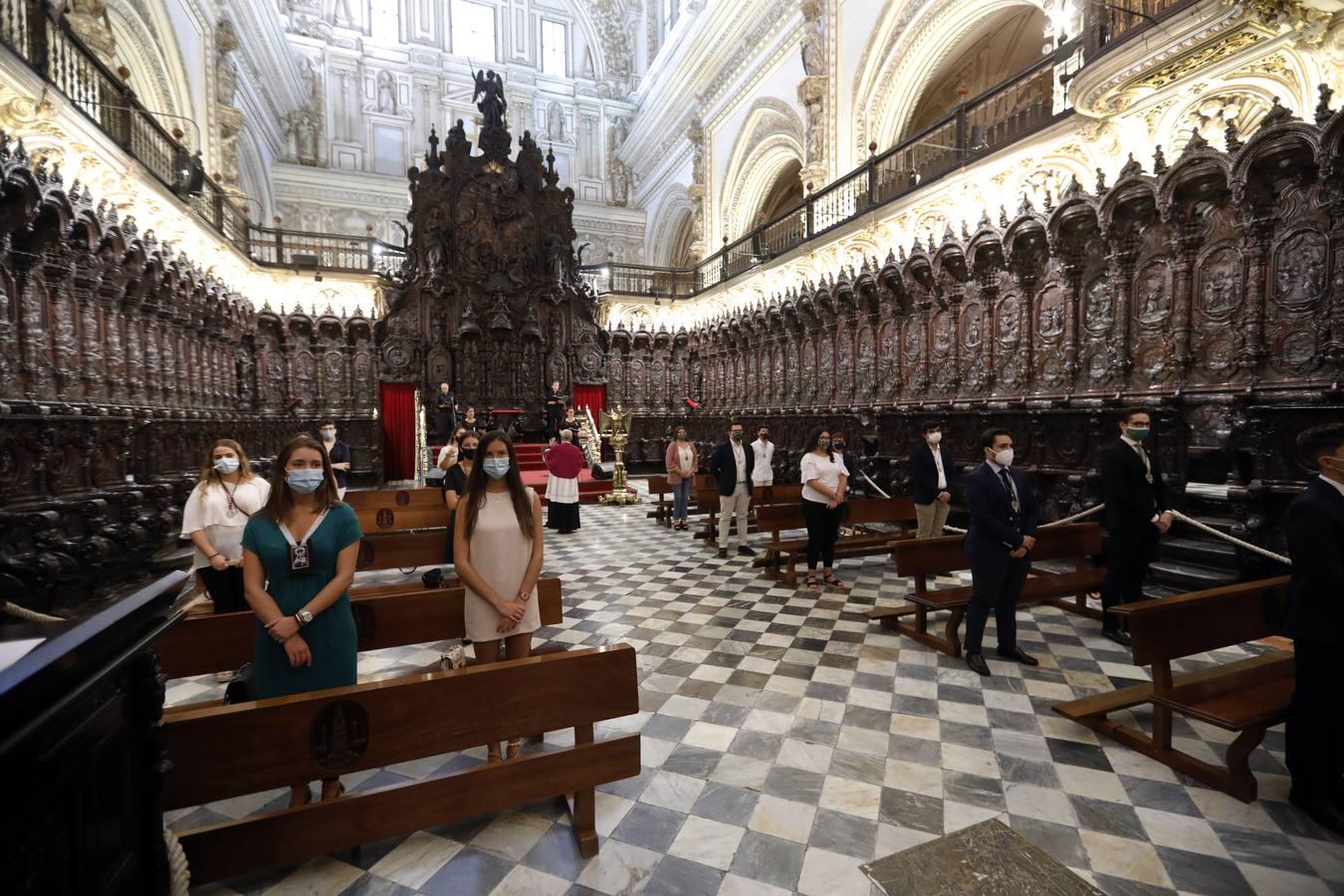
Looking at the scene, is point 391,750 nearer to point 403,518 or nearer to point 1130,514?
point 403,518

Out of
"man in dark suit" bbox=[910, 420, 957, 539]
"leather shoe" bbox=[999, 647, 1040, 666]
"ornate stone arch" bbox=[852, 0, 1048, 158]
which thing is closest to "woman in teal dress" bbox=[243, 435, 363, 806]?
"leather shoe" bbox=[999, 647, 1040, 666]

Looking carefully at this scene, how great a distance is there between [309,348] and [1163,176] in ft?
62.6

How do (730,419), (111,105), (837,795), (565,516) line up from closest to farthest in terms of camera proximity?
(837,795) → (111,105) → (565,516) → (730,419)

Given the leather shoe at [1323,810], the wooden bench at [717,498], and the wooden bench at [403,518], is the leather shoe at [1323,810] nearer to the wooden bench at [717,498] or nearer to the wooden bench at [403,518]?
the wooden bench at [717,498]

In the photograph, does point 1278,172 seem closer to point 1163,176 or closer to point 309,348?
point 1163,176

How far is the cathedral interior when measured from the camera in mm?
2096

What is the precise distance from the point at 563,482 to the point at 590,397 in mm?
10343

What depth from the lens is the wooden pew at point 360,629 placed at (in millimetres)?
2912

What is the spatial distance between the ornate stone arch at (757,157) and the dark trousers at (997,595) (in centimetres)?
1474

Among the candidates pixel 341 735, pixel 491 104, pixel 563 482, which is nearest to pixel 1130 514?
pixel 341 735

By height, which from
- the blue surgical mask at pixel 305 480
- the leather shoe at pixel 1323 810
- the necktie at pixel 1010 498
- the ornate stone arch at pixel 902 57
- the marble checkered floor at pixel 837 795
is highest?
the ornate stone arch at pixel 902 57

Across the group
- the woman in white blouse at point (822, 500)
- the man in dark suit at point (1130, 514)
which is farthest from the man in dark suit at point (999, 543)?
the woman in white blouse at point (822, 500)

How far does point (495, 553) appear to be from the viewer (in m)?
2.79

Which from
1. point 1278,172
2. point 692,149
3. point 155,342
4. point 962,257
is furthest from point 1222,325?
point 692,149
